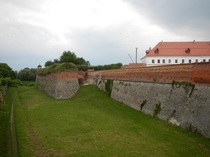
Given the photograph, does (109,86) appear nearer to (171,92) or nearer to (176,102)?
(171,92)

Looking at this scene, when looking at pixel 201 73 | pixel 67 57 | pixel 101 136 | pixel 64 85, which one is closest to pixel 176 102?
pixel 201 73

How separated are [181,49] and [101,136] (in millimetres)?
26713

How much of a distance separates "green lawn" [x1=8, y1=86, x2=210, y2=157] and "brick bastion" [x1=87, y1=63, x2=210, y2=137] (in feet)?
2.05

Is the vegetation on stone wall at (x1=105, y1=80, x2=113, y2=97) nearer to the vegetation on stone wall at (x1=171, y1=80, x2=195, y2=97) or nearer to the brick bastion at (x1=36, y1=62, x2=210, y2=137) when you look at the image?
the brick bastion at (x1=36, y1=62, x2=210, y2=137)

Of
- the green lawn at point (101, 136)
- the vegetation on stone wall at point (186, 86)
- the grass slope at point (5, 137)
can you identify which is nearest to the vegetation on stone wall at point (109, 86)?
the green lawn at point (101, 136)

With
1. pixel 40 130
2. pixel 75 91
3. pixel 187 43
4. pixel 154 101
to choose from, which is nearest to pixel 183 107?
pixel 154 101

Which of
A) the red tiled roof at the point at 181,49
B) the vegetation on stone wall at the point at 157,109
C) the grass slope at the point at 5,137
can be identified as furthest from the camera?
the red tiled roof at the point at 181,49

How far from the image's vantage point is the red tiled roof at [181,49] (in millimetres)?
31441

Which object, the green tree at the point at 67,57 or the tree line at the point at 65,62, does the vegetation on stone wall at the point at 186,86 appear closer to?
the tree line at the point at 65,62

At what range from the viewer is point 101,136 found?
10.3m

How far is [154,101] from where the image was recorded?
14180mm

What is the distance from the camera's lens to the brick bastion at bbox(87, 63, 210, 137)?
10.3 m

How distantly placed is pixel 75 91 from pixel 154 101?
12.4 metres

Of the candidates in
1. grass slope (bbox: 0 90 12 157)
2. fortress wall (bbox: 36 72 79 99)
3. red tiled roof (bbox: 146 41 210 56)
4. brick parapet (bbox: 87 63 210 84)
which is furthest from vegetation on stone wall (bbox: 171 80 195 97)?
red tiled roof (bbox: 146 41 210 56)
